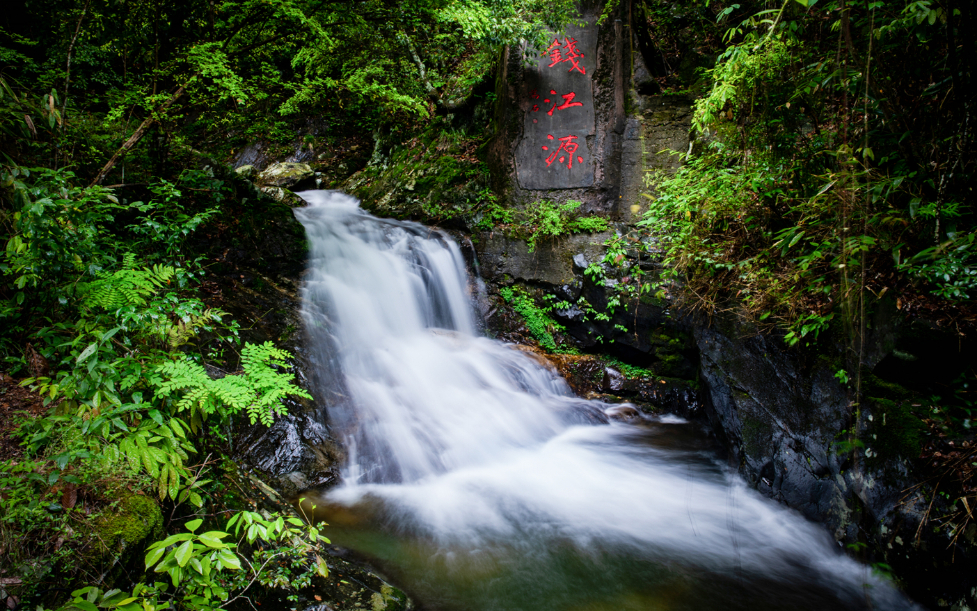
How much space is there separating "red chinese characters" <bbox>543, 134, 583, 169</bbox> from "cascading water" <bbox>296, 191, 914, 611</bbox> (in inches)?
116

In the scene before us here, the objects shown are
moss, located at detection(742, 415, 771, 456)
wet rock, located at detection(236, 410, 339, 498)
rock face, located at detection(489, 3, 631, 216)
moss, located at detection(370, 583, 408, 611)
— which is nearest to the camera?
moss, located at detection(370, 583, 408, 611)

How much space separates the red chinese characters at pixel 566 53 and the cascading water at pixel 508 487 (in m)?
4.28

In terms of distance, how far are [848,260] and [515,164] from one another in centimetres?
570

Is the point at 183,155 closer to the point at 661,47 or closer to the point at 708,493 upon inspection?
the point at 708,493

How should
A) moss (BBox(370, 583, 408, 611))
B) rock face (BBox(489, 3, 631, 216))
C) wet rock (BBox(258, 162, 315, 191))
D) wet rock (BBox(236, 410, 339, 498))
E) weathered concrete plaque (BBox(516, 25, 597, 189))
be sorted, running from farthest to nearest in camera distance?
wet rock (BBox(258, 162, 315, 191))
weathered concrete plaque (BBox(516, 25, 597, 189))
rock face (BBox(489, 3, 631, 216))
wet rock (BBox(236, 410, 339, 498))
moss (BBox(370, 583, 408, 611))

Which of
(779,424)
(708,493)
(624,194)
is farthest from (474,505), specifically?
(624,194)

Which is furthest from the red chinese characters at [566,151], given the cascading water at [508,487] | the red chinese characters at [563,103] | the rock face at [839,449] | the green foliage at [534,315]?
the rock face at [839,449]

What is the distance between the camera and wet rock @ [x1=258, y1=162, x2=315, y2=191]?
1080 centimetres

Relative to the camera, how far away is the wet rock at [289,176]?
35.4 feet

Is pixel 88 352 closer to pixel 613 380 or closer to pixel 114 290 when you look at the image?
pixel 114 290

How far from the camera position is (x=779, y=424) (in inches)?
156

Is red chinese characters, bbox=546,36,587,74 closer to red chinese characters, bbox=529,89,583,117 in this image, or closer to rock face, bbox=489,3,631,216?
rock face, bbox=489,3,631,216

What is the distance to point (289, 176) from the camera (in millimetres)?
10992

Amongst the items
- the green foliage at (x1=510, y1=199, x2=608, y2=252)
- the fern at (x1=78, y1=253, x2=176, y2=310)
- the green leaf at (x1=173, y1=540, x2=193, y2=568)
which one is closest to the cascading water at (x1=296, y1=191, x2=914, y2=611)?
the green foliage at (x1=510, y1=199, x2=608, y2=252)
